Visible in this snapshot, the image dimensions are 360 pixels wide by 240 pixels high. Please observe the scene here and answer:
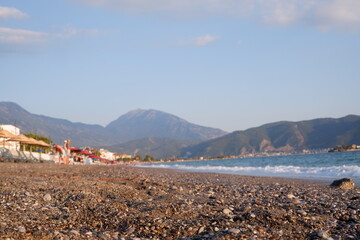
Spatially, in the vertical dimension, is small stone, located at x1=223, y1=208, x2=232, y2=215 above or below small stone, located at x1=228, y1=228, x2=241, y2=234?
above

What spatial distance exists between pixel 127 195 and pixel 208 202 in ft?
7.07

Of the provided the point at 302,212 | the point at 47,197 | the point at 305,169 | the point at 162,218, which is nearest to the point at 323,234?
the point at 302,212

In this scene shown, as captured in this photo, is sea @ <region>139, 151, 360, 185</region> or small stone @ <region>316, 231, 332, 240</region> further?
sea @ <region>139, 151, 360, 185</region>

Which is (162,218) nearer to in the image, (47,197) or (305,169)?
(47,197)

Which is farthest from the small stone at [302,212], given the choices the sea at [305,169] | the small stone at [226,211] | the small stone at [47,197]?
the sea at [305,169]

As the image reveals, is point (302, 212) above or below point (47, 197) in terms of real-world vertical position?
below

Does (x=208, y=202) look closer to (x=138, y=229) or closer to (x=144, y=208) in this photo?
(x=144, y=208)

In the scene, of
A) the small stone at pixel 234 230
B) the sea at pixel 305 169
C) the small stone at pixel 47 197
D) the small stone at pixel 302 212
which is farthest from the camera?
the sea at pixel 305 169

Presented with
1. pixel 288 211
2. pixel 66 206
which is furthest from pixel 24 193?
pixel 288 211

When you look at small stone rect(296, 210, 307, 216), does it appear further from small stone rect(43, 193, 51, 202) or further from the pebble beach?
small stone rect(43, 193, 51, 202)

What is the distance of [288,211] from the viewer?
712 centimetres

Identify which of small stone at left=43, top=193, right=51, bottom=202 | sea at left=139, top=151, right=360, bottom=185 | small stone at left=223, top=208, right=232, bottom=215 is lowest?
sea at left=139, top=151, right=360, bottom=185

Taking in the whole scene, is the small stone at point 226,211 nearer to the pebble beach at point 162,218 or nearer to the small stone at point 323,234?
the pebble beach at point 162,218

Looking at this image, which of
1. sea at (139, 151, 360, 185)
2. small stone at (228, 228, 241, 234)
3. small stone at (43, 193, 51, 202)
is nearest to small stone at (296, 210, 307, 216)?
small stone at (228, 228, 241, 234)
